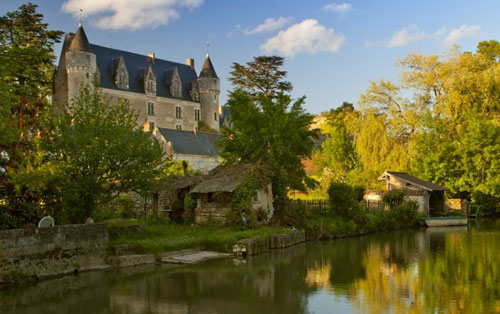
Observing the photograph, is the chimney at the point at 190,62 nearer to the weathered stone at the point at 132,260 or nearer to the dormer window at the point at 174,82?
the dormer window at the point at 174,82

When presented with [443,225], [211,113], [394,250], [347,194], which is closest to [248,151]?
[347,194]

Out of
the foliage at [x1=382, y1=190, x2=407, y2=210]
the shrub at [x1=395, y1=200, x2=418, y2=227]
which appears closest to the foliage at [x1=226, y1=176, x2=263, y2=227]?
the shrub at [x1=395, y1=200, x2=418, y2=227]

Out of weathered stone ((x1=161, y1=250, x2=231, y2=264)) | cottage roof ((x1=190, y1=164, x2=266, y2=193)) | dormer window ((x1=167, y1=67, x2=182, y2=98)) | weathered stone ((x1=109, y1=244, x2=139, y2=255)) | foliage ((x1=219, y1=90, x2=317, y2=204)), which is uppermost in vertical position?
dormer window ((x1=167, y1=67, x2=182, y2=98))

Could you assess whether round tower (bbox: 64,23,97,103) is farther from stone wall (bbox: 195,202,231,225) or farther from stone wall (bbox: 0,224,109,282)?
stone wall (bbox: 0,224,109,282)

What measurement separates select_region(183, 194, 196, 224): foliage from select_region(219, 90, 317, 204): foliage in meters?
4.57

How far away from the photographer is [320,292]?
13.7 metres

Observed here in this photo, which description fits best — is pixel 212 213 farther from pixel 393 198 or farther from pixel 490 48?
pixel 490 48

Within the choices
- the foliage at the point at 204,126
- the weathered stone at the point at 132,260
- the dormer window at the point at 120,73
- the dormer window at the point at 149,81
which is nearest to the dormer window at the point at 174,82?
the dormer window at the point at 149,81

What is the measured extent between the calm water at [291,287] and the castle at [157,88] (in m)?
33.3

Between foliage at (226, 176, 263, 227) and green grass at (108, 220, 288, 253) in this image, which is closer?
green grass at (108, 220, 288, 253)

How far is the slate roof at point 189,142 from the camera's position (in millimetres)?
51219

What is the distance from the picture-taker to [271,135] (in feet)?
94.6

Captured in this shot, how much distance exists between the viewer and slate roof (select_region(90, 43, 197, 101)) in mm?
65938

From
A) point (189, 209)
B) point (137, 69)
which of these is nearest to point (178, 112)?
point (137, 69)
